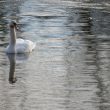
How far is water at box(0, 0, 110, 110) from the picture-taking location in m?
15.0

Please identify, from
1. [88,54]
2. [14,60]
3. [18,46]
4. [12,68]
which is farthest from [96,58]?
[12,68]

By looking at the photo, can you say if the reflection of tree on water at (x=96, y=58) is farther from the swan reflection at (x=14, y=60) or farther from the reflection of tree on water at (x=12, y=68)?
the reflection of tree on water at (x=12, y=68)

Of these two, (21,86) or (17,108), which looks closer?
(17,108)

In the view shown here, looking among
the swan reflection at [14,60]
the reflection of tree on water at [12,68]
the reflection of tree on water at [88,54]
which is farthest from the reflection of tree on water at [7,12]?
the reflection of tree on water at [12,68]

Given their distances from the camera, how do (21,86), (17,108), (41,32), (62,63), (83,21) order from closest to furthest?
(17,108)
(21,86)
(62,63)
(41,32)
(83,21)

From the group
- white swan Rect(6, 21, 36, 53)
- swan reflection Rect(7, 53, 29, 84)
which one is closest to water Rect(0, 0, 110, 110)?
swan reflection Rect(7, 53, 29, 84)

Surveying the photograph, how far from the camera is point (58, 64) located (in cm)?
1961

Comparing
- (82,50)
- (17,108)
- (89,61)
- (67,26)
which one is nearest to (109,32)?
(67,26)

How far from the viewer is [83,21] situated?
102 ft

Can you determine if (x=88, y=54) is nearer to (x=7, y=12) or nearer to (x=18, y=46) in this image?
(x=18, y=46)

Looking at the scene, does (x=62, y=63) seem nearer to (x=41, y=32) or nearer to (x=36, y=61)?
(x=36, y=61)

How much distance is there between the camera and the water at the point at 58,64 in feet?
49.2

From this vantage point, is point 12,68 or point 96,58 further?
point 96,58

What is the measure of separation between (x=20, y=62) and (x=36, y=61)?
489mm
